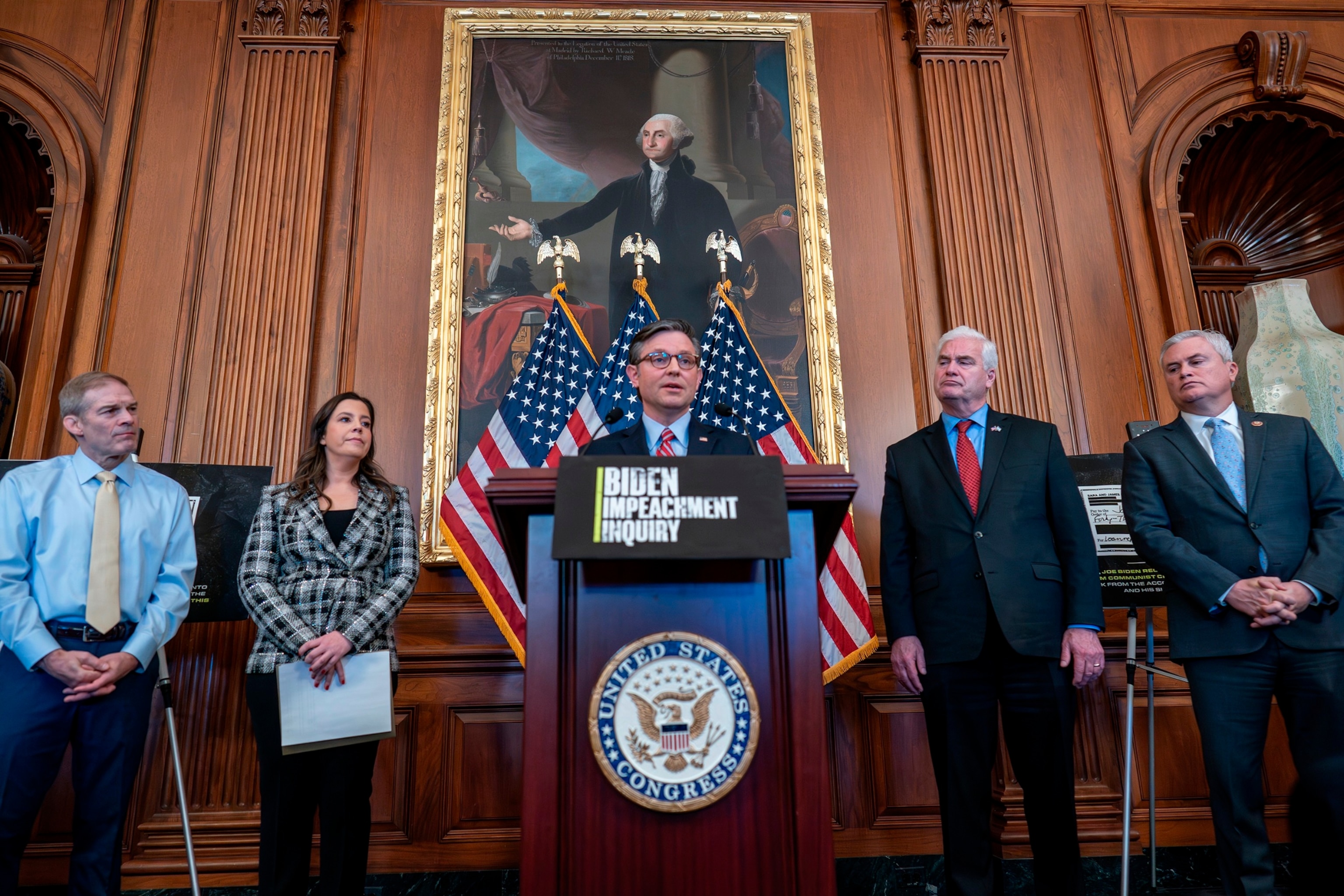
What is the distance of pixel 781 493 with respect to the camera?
1.60 meters

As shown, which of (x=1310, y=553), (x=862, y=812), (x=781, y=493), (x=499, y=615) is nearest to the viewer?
(x=781, y=493)

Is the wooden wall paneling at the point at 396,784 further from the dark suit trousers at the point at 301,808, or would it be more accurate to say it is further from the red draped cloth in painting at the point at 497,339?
the red draped cloth in painting at the point at 497,339

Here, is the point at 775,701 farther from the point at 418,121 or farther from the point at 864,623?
the point at 418,121

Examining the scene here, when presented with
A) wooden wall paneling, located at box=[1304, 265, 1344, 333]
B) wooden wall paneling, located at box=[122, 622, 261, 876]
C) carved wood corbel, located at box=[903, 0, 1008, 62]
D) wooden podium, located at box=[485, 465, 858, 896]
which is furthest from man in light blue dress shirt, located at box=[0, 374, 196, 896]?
wooden wall paneling, located at box=[1304, 265, 1344, 333]

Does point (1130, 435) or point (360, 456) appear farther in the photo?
point (1130, 435)

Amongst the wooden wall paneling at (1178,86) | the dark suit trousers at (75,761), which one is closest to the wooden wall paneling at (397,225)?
the dark suit trousers at (75,761)

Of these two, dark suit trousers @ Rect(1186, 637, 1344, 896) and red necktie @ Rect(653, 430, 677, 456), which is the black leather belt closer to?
red necktie @ Rect(653, 430, 677, 456)

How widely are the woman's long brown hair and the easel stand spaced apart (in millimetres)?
2823

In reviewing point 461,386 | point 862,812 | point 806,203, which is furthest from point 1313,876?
point 806,203

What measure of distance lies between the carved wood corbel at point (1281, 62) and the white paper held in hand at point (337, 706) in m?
5.32

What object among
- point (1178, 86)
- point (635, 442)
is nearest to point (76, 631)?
point (635, 442)

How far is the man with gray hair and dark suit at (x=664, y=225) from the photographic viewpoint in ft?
14.1

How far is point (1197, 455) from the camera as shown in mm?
2809

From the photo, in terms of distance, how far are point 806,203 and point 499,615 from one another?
2.54 metres
